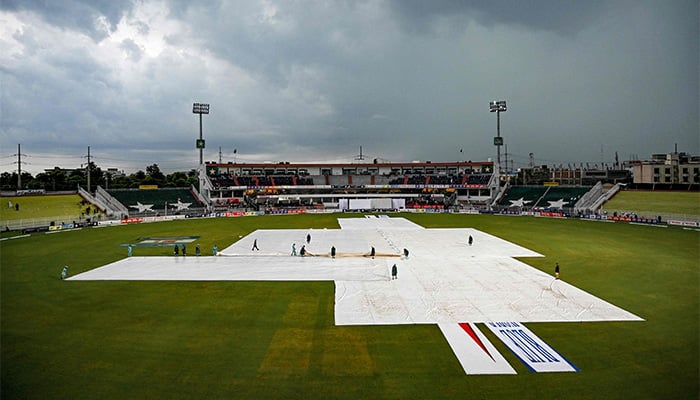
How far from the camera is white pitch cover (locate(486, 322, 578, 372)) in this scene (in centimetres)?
1405

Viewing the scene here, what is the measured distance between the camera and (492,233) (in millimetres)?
50969

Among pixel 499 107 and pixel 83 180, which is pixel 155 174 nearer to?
pixel 83 180

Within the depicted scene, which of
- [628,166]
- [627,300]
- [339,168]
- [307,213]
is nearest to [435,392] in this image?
[627,300]

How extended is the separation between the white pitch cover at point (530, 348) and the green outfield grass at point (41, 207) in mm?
72877

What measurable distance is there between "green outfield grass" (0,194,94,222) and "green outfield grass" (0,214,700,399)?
143ft

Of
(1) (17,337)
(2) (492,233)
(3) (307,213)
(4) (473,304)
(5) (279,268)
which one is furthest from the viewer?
(3) (307,213)

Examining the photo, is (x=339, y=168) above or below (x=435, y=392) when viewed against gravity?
above

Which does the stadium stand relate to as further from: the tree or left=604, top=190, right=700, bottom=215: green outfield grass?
left=604, top=190, right=700, bottom=215: green outfield grass

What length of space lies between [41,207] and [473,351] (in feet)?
258

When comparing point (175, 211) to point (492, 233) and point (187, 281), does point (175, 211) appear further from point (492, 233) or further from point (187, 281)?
point (492, 233)

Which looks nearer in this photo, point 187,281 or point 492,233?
point 187,281

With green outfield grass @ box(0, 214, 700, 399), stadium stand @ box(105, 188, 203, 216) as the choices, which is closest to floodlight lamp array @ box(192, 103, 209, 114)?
stadium stand @ box(105, 188, 203, 216)

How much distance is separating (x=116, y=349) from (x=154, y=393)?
4873 millimetres

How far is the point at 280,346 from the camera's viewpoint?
1598 cm
